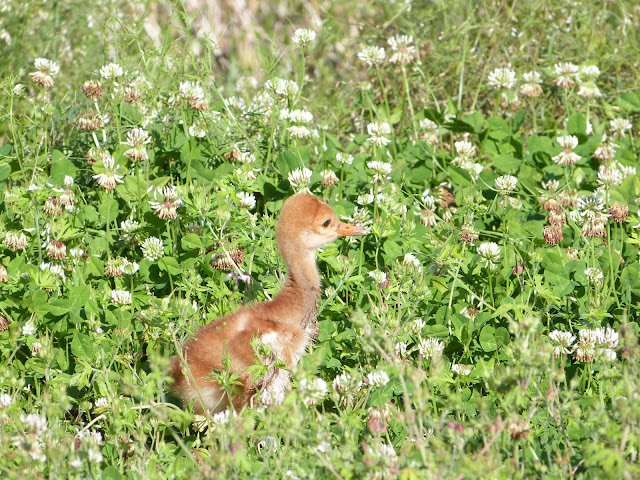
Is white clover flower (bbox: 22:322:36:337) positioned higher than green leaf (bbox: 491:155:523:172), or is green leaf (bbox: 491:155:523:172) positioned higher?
white clover flower (bbox: 22:322:36:337)

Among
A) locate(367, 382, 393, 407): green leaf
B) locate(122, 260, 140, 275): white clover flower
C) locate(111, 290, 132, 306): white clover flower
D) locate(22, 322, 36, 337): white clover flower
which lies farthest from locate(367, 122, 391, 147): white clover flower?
locate(22, 322, 36, 337): white clover flower

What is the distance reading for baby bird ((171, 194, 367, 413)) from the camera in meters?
4.06

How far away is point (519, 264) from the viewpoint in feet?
15.9

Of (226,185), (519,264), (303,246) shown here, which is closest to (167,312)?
(303,246)

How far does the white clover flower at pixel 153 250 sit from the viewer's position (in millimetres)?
4773

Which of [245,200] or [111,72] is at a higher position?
[111,72]

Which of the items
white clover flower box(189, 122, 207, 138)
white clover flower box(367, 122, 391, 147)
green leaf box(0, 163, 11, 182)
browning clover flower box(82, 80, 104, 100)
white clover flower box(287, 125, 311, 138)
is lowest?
white clover flower box(367, 122, 391, 147)

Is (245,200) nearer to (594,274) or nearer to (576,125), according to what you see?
(594,274)

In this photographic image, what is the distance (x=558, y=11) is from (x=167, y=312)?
16.2 ft

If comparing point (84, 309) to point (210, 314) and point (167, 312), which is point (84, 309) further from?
point (167, 312)

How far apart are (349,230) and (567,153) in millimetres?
1755

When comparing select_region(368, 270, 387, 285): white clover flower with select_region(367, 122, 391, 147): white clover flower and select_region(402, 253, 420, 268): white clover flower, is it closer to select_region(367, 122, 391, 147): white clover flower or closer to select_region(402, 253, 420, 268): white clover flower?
select_region(402, 253, 420, 268): white clover flower

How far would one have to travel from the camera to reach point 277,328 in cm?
418

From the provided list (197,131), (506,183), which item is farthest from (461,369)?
(197,131)
